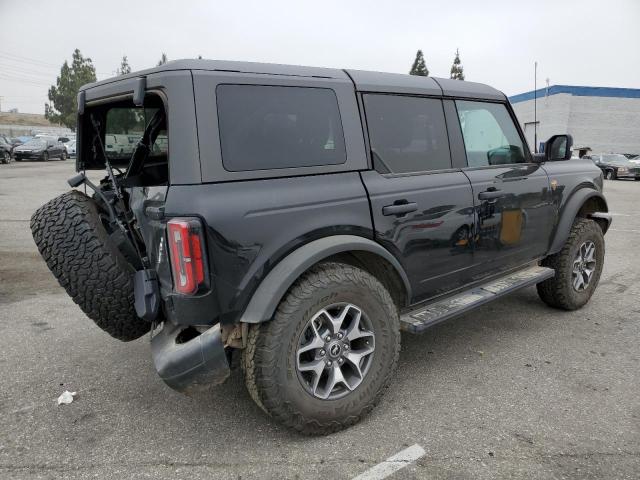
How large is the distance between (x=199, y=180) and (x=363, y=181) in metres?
0.98

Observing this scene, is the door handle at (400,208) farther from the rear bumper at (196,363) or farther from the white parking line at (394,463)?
the white parking line at (394,463)

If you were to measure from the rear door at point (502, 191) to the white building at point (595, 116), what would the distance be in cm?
3676

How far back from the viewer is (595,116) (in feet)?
125

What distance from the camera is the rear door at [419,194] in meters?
2.87

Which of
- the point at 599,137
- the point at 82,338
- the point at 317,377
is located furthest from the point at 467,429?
the point at 599,137

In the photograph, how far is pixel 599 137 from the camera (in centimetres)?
3850

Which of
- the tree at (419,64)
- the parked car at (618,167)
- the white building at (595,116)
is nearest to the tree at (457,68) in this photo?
the tree at (419,64)

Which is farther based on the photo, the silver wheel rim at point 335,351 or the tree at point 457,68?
the tree at point 457,68

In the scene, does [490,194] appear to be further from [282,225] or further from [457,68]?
[457,68]

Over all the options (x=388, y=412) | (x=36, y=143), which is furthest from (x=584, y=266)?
(x=36, y=143)

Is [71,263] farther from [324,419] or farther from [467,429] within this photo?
[467,429]

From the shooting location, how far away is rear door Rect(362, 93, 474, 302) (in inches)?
113

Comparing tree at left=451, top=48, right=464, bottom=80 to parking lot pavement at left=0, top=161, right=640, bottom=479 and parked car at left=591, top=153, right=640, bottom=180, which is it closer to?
parked car at left=591, top=153, right=640, bottom=180

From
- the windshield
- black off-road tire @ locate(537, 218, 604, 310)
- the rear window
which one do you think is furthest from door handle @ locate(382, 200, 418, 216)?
the windshield
